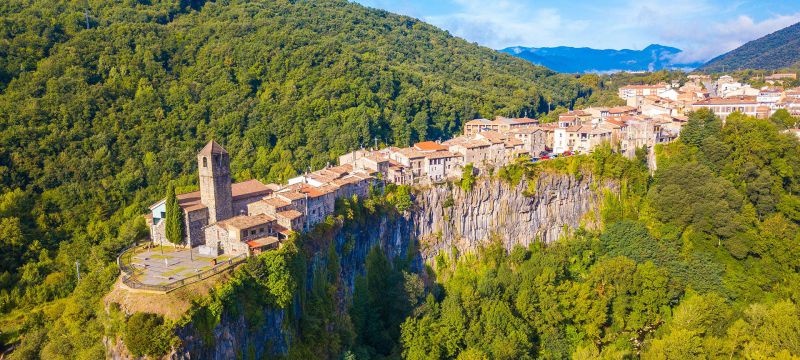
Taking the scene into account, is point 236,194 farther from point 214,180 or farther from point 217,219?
point 214,180

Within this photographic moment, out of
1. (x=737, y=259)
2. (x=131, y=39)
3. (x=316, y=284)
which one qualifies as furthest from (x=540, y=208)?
(x=131, y=39)

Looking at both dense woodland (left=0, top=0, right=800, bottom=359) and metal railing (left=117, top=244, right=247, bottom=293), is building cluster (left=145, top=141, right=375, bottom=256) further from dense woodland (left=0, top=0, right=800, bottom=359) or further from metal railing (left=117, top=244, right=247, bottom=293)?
dense woodland (left=0, top=0, right=800, bottom=359)

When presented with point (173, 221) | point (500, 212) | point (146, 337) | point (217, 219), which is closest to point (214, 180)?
point (217, 219)

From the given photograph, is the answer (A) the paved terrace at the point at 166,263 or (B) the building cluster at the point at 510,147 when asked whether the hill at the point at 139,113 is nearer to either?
A: (A) the paved terrace at the point at 166,263

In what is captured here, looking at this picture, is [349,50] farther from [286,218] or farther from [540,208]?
[286,218]

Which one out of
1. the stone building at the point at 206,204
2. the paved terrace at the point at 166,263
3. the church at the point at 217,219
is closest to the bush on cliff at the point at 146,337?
the paved terrace at the point at 166,263

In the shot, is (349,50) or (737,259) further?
(349,50)

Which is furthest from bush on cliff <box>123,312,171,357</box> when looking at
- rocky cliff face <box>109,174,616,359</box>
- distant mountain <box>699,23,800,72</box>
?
distant mountain <box>699,23,800,72</box>
